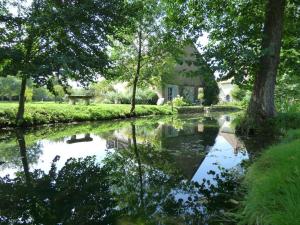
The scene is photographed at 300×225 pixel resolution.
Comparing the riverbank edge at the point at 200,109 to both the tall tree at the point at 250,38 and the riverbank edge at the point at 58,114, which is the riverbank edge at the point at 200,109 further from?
the tall tree at the point at 250,38

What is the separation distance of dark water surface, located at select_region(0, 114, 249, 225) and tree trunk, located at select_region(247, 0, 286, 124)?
99.2 inches

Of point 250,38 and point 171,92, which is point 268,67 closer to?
point 250,38

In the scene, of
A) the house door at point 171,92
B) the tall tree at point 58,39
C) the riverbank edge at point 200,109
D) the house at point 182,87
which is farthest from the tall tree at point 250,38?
the house door at point 171,92

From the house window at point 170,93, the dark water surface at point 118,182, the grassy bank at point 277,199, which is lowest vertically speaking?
the dark water surface at point 118,182

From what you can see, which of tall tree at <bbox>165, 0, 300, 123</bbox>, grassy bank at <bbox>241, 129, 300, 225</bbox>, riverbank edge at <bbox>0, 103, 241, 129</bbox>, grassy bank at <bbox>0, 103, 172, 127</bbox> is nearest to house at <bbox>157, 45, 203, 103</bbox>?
riverbank edge at <bbox>0, 103, 241, 129</bbox>

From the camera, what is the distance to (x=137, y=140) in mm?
10586

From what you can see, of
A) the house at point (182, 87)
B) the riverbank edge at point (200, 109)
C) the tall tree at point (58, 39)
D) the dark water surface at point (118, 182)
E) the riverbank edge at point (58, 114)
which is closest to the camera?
the dark water surface at point (118, 182)

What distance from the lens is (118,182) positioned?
5391mm

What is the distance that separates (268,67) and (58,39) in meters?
6.82

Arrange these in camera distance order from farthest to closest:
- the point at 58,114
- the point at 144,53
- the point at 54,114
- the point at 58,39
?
the point at 144,53, the point at 58,114, the point at 54,114, the point at 58,39

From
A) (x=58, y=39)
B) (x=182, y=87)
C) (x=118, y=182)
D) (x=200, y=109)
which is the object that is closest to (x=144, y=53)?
(x=200, y=109)

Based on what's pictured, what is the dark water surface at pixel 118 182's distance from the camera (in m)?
3.97

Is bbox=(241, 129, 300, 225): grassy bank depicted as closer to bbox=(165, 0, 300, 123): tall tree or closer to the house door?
bbox=(165, 0, 300, 123): tall tree

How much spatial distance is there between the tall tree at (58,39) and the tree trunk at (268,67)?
15.9ft
